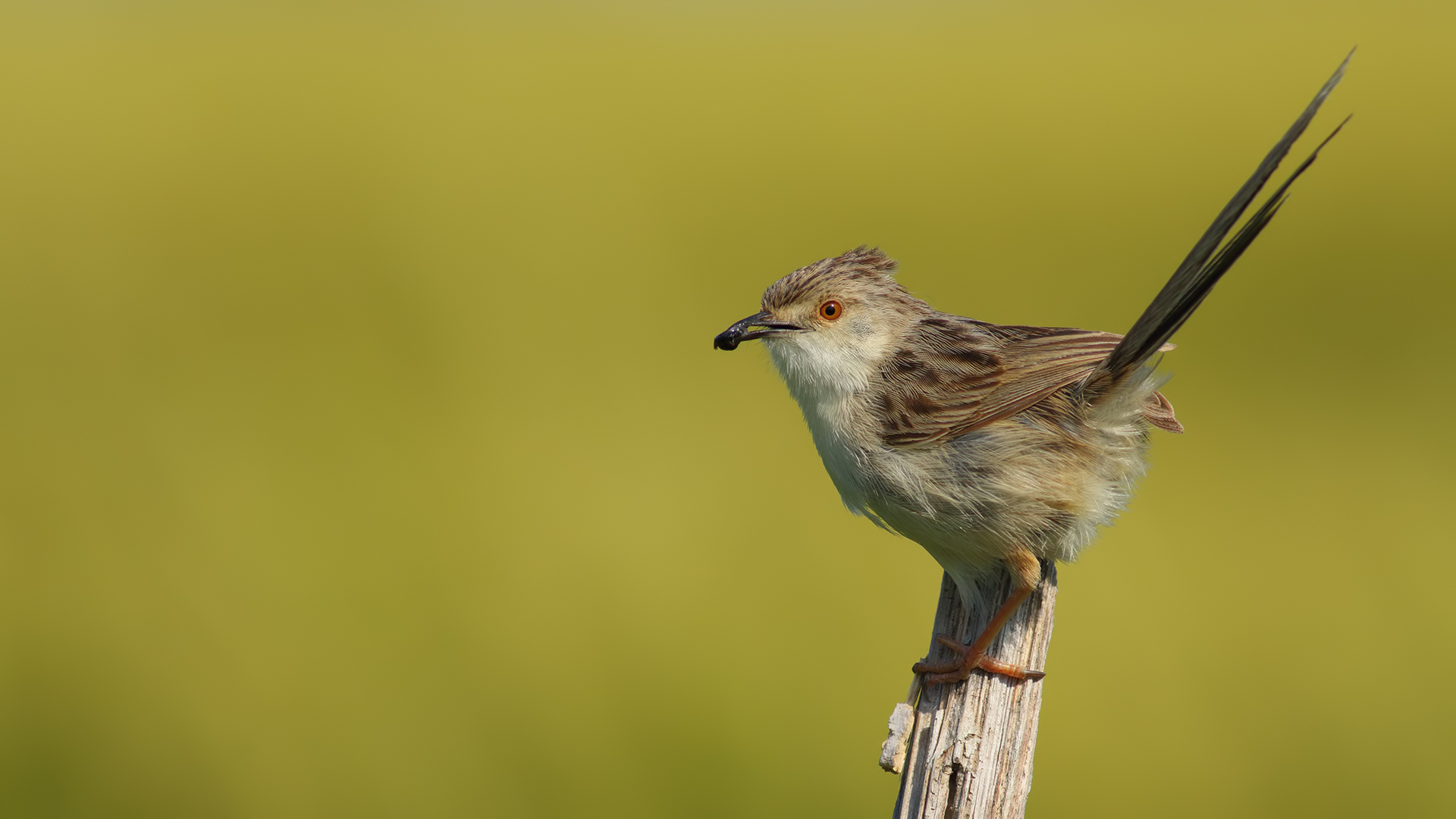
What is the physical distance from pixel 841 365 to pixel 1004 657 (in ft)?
4.80

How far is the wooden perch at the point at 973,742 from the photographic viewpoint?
3.32m

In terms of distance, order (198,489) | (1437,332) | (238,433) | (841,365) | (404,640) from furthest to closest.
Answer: (1437,332) < (238,433) < (198,489) < (404,640) < (841,365)

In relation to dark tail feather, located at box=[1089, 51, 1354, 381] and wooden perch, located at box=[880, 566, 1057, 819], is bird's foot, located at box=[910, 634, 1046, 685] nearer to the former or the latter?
wooden perch, located at box=[880, 566, 1057, 819]

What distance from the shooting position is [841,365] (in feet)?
14.8

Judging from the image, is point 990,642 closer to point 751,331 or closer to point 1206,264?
point 1206,264

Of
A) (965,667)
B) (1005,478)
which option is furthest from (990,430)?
(965,667)

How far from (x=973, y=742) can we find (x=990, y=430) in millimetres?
1250

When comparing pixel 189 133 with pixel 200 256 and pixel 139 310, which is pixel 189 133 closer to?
pixel 200 256

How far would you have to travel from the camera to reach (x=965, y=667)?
3.63m

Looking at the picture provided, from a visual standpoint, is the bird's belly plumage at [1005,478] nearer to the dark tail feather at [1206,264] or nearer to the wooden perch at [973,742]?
the dark tail feather at [1206,264]

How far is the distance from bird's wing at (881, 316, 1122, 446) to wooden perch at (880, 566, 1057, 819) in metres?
0.85

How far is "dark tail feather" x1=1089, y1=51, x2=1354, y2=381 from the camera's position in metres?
3.11

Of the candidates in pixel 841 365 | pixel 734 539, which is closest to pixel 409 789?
pixel 734 539

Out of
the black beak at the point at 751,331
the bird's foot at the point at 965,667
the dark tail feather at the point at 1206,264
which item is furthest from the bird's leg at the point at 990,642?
the black beak at the point at 751,331
